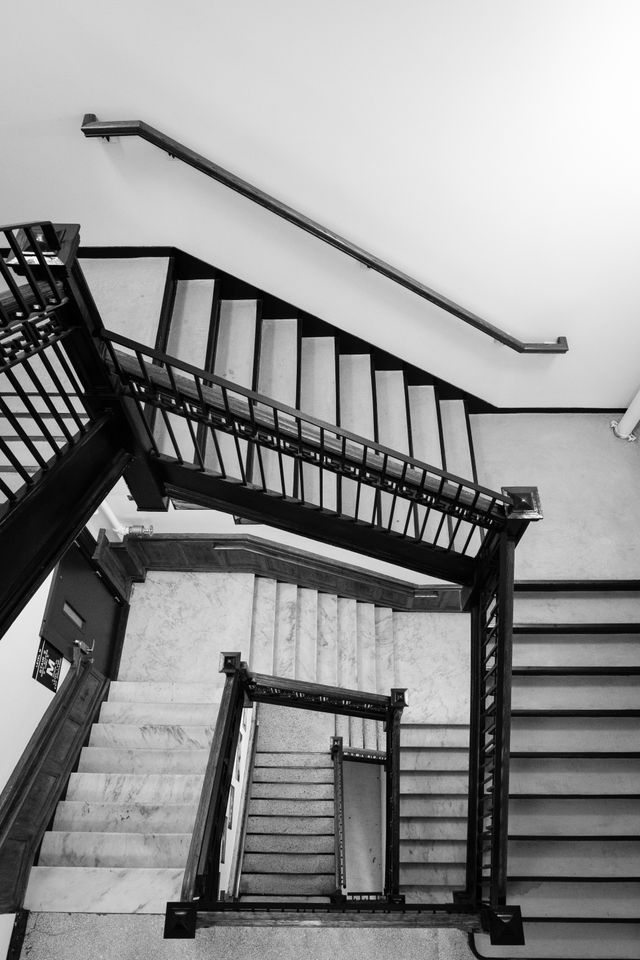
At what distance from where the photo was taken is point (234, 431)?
2.59 m

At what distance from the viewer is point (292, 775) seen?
6.05 metres

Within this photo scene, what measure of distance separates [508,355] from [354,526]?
2139 millimetres

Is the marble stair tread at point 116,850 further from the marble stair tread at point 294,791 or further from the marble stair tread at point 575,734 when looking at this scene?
the marble stair tread at point 294,791

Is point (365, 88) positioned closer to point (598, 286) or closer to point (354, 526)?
point (598, 286)

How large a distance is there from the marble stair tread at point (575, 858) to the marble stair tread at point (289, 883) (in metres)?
3.43

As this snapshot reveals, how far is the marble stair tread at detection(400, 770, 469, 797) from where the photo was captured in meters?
4.70

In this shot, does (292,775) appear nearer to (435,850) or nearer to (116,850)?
(435,850)

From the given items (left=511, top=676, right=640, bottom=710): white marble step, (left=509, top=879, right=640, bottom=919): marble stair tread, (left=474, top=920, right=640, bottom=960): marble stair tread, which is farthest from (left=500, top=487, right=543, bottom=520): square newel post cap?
(left=474, top=920, right=640, bottom=960): marble stair tread

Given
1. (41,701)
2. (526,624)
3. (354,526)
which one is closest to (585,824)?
(526,624)

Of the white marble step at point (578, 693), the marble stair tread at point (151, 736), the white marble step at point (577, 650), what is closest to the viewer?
the white marble step at point (578, 693)

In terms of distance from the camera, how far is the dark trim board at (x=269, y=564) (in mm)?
5613

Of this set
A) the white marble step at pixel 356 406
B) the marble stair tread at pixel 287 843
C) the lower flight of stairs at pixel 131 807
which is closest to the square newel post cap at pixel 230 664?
the lower flight of stairs at pixel 131 807

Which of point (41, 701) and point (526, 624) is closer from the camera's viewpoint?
point (526, 624)

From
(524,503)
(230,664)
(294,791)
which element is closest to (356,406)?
(524,503)
